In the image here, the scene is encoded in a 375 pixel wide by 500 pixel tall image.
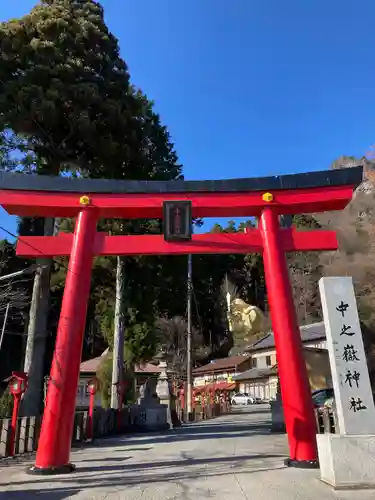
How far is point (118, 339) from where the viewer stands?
649 inches

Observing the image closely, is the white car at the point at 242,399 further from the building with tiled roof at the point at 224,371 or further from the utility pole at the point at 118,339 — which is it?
the utility pole at the point at 118,339

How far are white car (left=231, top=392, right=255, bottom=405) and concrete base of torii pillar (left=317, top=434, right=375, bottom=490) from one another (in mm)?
38098

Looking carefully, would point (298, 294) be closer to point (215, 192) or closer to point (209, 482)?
point (215, 192)

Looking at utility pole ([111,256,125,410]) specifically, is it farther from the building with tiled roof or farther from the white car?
the white car

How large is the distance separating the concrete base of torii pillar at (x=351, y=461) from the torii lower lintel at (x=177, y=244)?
4.44 metres

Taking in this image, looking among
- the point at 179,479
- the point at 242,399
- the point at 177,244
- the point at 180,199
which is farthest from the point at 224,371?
the point at 179,479

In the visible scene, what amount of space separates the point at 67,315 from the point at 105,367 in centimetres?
1133

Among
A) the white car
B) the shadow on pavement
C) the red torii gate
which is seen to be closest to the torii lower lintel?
the red torii gate

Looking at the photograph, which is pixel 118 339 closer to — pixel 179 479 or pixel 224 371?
pixel 179 479

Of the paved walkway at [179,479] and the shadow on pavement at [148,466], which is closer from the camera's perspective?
the paved walkway at [179,479]

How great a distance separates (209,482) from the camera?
5824mm

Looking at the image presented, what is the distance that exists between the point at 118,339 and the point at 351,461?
40.3 ft

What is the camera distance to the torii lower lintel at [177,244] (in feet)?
29.7

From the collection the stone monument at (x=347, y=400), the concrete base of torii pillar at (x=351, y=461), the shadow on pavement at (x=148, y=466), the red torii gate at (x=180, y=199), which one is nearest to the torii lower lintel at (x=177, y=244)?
the red torii gate at (x=180, y=199)
